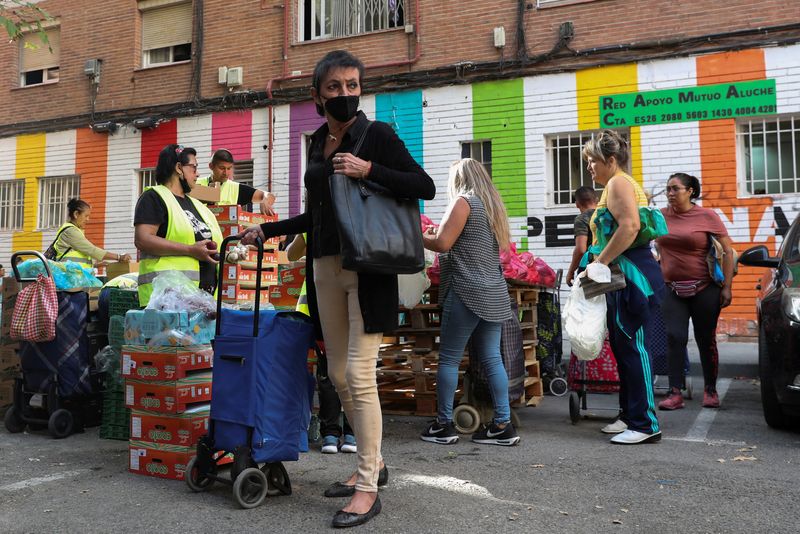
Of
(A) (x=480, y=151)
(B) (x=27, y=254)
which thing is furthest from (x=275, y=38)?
(B) (x=27, y=254)

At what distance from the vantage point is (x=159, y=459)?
3.99 m

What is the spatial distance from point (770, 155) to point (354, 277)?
964cm

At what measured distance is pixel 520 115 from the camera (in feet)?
38.8

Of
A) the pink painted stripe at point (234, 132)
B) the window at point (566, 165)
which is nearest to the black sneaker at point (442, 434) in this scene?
the window at point (566, 165)

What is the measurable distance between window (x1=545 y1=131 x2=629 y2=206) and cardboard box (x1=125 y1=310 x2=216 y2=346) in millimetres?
8435

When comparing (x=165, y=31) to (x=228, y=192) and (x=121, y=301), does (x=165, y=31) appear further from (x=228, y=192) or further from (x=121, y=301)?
(x=121, y=301)

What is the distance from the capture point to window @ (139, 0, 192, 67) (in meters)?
14.8

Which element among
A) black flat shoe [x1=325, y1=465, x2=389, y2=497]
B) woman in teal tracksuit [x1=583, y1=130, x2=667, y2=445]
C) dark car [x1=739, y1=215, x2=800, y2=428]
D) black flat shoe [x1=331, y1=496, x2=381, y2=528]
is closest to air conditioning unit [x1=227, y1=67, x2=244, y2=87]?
woman in teal tracksuit [x1=583, y1=130, x2=667, y2=445]

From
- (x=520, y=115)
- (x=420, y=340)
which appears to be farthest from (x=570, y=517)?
→ (x=520, y=115)

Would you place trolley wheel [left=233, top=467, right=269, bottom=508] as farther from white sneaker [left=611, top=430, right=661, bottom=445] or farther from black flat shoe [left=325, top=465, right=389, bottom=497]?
white sneaker [left=611, top=430, right=661, bottom=445]

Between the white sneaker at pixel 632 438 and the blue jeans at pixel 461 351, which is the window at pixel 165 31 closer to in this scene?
the blue jeans at pixel 461 351

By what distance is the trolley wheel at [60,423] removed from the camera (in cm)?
505

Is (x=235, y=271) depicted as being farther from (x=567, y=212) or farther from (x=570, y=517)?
(x=567, y=212)

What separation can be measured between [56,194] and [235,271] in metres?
12.1
